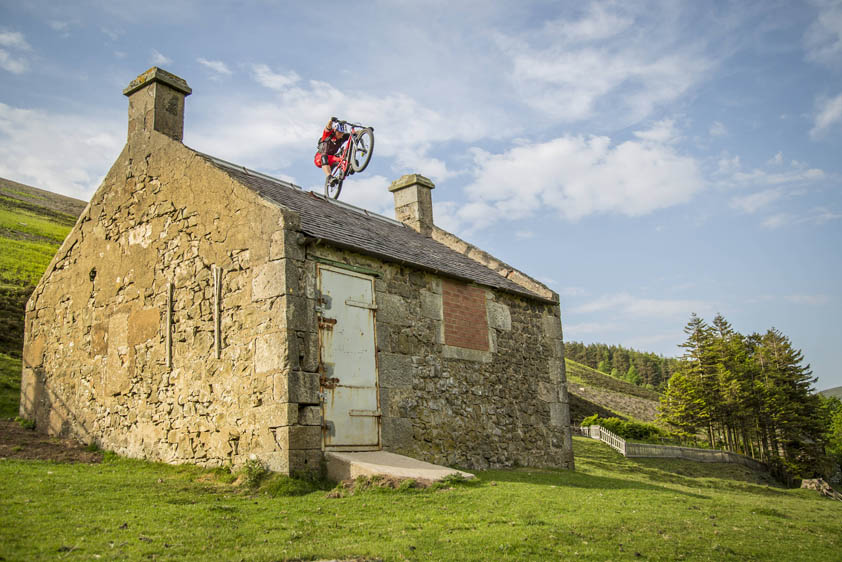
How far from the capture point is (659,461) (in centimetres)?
3086

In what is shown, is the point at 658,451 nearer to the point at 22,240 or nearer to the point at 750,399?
the point at 750,399

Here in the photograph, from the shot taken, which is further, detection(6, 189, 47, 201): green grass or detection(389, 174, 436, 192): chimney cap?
detection(6, 189, 47, 201): green grass

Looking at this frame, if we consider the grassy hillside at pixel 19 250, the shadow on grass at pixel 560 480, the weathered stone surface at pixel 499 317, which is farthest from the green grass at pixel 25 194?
the shadow on grass at pixel 560 480

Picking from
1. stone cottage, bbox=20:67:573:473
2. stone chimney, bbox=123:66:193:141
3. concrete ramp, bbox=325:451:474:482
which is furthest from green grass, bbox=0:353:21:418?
concrete ramp, bbox=325:451:474:482

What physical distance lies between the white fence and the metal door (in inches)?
827

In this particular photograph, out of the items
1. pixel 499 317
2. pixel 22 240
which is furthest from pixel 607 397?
pixel 499 317

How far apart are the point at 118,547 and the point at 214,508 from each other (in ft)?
6.69

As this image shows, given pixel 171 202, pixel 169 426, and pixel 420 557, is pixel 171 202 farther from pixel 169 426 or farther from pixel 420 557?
pixel 420 557

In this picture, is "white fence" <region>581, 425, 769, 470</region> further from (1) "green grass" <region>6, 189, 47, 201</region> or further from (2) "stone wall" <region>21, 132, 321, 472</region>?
(1) "green grass" <region>6, 189, 47, 201</region>

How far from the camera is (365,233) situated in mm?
14945

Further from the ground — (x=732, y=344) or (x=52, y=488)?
(x=732, y=344)

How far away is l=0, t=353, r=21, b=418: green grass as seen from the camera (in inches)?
631

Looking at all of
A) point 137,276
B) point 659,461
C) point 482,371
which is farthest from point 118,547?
point 659,461

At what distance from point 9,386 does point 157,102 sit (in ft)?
27.8
